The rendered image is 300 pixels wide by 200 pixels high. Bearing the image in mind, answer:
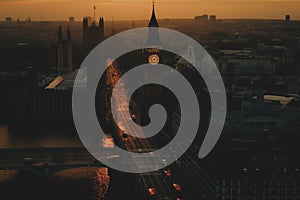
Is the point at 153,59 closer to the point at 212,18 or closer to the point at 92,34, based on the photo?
the point at 92,34

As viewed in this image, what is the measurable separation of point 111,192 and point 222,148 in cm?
126

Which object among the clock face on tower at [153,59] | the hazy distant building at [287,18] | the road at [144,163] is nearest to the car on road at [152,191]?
the road at [144,163]

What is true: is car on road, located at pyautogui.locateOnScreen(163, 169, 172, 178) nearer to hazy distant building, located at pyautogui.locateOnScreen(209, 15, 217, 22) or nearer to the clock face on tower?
the clock face on tower

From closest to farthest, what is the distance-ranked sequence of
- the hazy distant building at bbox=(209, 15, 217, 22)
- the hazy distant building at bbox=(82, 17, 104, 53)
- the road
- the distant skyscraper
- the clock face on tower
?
the road, the clock face on tower, the distant skyscraper, the hazy distant building at bbox=(82, 17, 104, 53), the hazy distant building at bbox=(209, 15, 217, 22)

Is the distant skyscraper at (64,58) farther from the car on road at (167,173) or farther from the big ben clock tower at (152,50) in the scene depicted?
the car on road at (167,173)

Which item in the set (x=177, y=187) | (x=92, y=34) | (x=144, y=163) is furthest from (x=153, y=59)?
(x=92, y=34)

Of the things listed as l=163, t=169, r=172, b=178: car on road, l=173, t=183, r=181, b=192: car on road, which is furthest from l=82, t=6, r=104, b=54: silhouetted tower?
l=173, t=183, r=181, b=192: car on road

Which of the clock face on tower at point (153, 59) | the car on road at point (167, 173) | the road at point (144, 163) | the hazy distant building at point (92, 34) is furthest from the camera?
the hazy distant building at point (92, 34)

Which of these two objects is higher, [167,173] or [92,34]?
[92,34]

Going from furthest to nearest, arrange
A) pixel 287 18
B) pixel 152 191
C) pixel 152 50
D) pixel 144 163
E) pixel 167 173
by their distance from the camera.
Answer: pixel 287 18, pixel 152 50, pixel 144 163, pixel 167 173, pixel 152 191

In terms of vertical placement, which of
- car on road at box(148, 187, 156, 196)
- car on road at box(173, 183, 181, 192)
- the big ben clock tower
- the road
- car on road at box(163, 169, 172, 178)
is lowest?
the road

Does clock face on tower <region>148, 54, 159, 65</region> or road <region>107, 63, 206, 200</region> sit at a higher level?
clock face on tower <region>148, 54, 159, 65</region>

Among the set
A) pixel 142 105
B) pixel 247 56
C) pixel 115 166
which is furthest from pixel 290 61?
pixel 115 166

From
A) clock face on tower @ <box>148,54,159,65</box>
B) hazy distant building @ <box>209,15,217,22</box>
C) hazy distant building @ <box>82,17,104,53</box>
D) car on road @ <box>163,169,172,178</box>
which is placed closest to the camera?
car on road @ <box>163,169,172,178</box>
